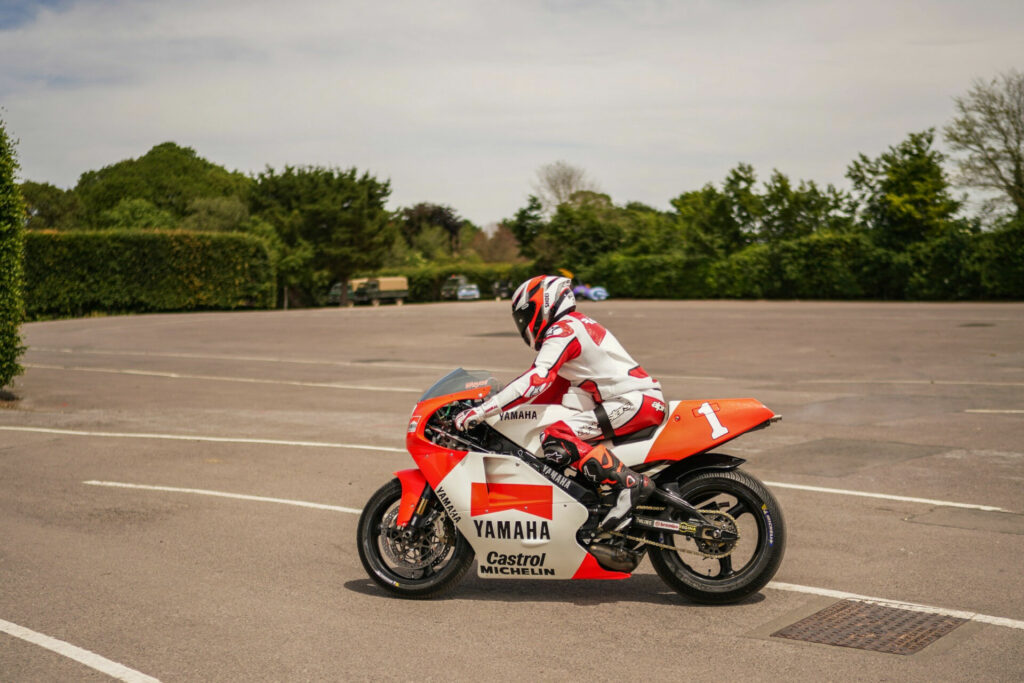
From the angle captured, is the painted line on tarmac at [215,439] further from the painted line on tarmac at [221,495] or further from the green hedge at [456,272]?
the green hedge at [456,272]

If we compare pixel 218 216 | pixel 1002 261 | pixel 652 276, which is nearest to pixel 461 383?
pixel 1002 261

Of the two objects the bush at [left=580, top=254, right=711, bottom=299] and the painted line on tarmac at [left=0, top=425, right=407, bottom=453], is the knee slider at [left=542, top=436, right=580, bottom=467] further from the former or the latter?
the bush at [left=580, top=254, right=711, bottom=299]

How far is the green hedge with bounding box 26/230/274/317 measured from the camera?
45688 millimetres

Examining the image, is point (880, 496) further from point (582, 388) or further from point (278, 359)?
point (278, 359)

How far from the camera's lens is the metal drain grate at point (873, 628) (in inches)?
190

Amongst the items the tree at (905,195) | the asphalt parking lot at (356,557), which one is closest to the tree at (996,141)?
the tree at (905,195)

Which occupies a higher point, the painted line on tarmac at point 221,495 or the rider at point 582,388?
the rider at point 582,388

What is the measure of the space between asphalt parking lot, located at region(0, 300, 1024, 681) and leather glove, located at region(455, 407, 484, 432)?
3.37 feet

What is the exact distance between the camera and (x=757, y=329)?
28.5 meters

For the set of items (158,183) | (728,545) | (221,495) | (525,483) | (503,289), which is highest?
Answer: (158,183)

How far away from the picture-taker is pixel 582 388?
18.8 ft

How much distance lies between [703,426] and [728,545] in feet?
2.11

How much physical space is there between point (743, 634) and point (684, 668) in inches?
23.7

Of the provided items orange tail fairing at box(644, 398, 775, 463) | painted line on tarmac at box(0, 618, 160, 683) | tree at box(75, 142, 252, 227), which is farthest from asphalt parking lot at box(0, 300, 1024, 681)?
tree at box(75, 142, 252, 227)
